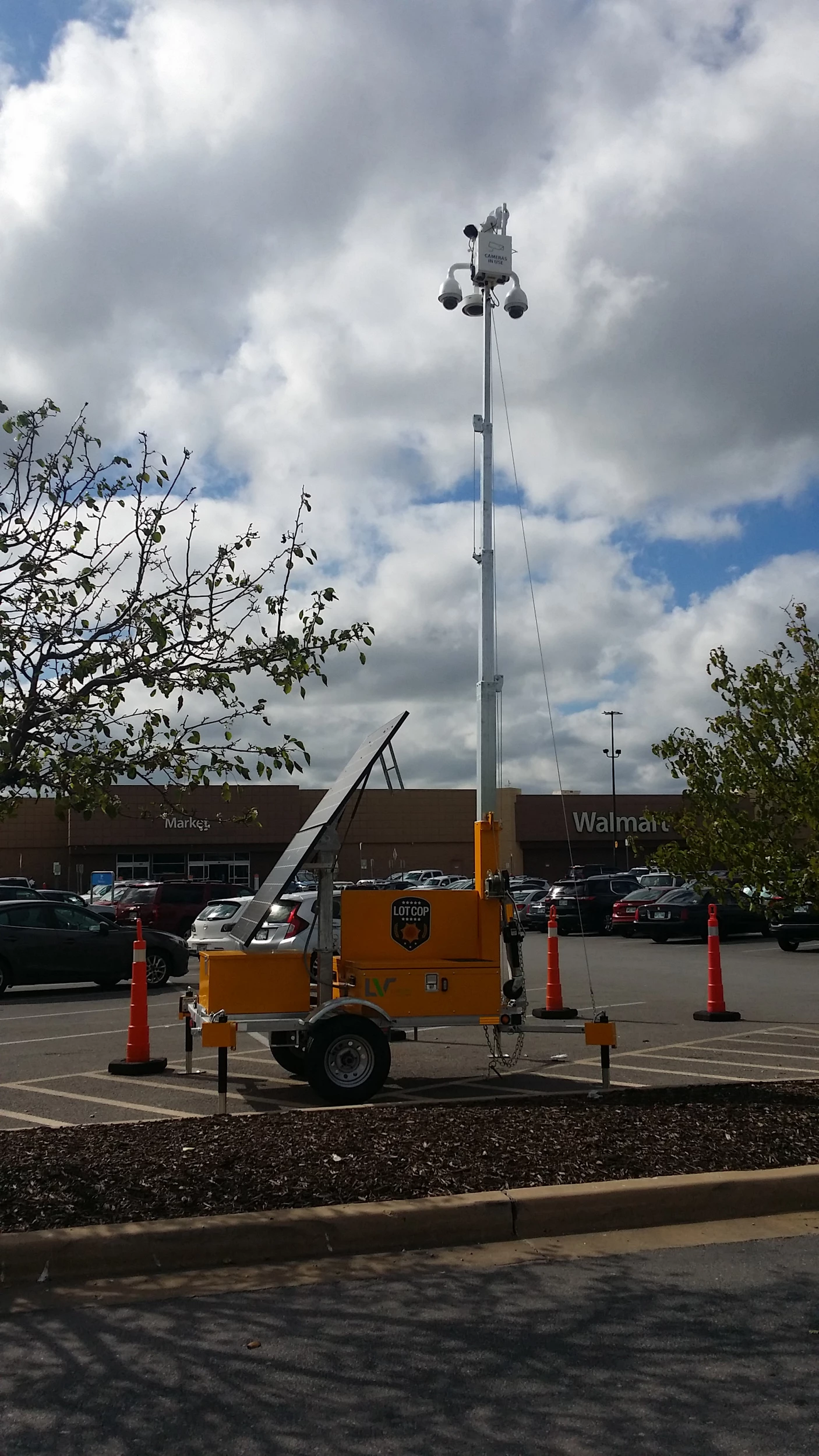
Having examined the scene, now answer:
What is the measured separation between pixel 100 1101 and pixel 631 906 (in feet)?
78.2

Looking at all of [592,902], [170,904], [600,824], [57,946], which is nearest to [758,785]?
[57,946]

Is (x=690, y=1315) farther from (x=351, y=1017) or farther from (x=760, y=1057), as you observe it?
(x=760, y=1057)

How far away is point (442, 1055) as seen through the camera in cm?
1202

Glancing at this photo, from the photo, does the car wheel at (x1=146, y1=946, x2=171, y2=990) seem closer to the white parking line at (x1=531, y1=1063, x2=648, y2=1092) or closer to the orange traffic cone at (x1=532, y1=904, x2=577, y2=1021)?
the orange traffic cone at (x1=532, y1=904, x2=577, y2=1021)

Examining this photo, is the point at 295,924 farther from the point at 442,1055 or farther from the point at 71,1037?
the point at 71,1037

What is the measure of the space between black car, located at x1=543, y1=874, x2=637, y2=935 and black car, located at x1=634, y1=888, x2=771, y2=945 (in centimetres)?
357

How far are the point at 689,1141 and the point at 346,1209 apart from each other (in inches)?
88.4

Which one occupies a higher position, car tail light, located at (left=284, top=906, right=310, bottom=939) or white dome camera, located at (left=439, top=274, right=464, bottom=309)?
white dome camera, located at (left=439, top=274, right=464, bottom=309)

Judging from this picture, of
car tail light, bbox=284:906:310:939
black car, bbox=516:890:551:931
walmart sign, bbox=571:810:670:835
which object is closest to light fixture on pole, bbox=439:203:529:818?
car tail light, bbox=284:906:310:939

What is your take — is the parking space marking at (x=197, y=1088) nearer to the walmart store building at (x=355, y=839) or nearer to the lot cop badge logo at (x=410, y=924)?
the lot cop badge logo at (x=410, y=924)

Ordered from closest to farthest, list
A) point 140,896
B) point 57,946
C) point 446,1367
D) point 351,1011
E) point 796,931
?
1. point 446,1367
2. point 351,1011
3. point 57,946
4. point 796,931
5. point 140,896

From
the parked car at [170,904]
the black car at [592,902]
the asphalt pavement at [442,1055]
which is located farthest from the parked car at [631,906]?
the asphalt pavement at [442,1055]

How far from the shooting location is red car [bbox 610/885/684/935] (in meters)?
31.3

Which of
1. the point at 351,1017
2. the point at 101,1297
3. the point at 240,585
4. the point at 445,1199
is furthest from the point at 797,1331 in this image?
the point at 351,1017
